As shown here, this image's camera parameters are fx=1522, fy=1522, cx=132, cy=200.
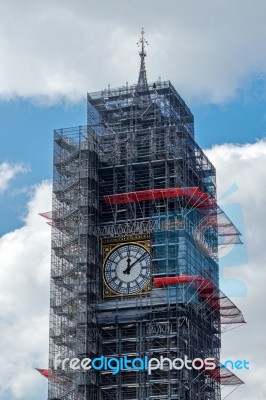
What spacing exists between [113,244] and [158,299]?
8.22 m

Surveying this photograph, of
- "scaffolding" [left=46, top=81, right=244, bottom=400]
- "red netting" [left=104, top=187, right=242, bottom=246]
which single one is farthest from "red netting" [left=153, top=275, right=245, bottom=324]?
"red netting" [left=104, top=187, right=242, bottom=246]

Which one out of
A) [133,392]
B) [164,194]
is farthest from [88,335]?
[164,194]

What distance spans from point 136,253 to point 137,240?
4.24 feet

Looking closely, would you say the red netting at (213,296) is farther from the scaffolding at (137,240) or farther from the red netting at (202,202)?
the red netting at (202,202)

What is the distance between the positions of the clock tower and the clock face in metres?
0.10

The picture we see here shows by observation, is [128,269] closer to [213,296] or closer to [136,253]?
[136,253]

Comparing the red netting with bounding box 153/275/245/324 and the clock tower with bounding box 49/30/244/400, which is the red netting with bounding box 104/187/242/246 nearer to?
the clock tower with bounding box 49/30/244/400

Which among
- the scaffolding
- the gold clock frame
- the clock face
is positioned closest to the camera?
the scaffolding

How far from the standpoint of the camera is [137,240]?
14912 cm

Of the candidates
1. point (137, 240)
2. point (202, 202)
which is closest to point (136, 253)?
point (137, 240)

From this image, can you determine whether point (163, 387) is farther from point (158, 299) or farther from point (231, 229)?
point (231, 229)

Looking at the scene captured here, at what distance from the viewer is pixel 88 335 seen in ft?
475

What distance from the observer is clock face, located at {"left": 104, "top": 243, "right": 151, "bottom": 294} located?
148 meters

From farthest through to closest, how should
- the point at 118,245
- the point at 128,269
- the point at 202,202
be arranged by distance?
the point at 202,202, the point at 118,245, the point at 128,269
